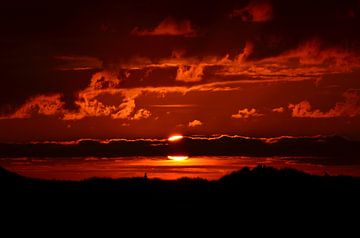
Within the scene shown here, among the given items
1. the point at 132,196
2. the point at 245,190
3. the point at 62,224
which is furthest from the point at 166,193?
the point at 62,224

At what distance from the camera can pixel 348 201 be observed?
506ft

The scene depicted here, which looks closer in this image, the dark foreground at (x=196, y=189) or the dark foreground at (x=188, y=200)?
the dark foreground at (x=188, y=200)

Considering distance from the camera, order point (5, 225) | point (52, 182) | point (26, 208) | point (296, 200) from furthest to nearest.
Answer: point (52, 182)
point (296, 200)
point (26, 208)
point (5, 225)

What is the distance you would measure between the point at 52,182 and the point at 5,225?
39786mm

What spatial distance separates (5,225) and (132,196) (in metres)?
36.0

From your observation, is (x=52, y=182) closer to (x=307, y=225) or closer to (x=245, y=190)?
(x=245, y=190)

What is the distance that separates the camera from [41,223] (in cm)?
13812

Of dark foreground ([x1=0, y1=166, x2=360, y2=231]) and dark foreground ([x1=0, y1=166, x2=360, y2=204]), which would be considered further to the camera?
dark foreground ([x1=0, y1=166, x2=360, y2=204])

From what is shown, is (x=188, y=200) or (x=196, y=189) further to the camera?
(x=196, y=189)

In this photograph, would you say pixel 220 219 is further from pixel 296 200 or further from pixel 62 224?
pixel 62 224

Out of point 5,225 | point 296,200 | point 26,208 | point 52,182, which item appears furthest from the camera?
point 52,182

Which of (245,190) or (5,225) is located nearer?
(5,225)

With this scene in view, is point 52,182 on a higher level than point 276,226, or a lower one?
higher

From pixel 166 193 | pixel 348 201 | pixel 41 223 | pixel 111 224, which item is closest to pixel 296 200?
pixel 348 201
